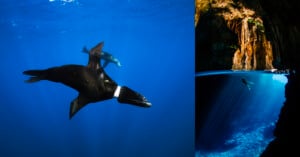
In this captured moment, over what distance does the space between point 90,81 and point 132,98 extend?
965mm

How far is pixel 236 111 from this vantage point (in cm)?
375

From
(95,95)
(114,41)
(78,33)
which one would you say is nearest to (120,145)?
(114,41)

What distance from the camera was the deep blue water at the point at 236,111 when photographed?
11.8 feet

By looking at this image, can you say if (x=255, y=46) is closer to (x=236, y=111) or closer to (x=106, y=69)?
(x=236, y=111)

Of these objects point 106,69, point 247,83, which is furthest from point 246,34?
point 106,69

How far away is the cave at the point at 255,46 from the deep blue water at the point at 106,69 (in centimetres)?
1366

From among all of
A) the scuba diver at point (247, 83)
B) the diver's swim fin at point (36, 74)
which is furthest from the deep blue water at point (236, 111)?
the diver's swim fin at point (36, 74)

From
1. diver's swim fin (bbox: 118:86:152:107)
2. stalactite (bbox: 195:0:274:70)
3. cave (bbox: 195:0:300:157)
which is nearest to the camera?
cave (bbox: 195:0:300:157)

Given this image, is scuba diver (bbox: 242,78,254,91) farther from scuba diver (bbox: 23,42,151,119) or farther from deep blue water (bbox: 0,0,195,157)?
deep blue water (bbox: 0,0,195,157)

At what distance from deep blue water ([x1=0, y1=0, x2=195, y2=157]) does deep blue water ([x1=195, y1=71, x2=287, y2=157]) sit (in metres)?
13.9

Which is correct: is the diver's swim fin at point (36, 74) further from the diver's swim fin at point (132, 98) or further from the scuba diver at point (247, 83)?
the scuba diver at point (247, 83)

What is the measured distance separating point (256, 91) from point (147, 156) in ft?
97.9

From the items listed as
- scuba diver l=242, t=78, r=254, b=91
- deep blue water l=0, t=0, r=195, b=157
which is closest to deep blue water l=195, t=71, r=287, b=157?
scuba diver l=242, t=78, r=254, b=91

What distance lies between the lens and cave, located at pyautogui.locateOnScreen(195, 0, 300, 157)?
3.40 meters
